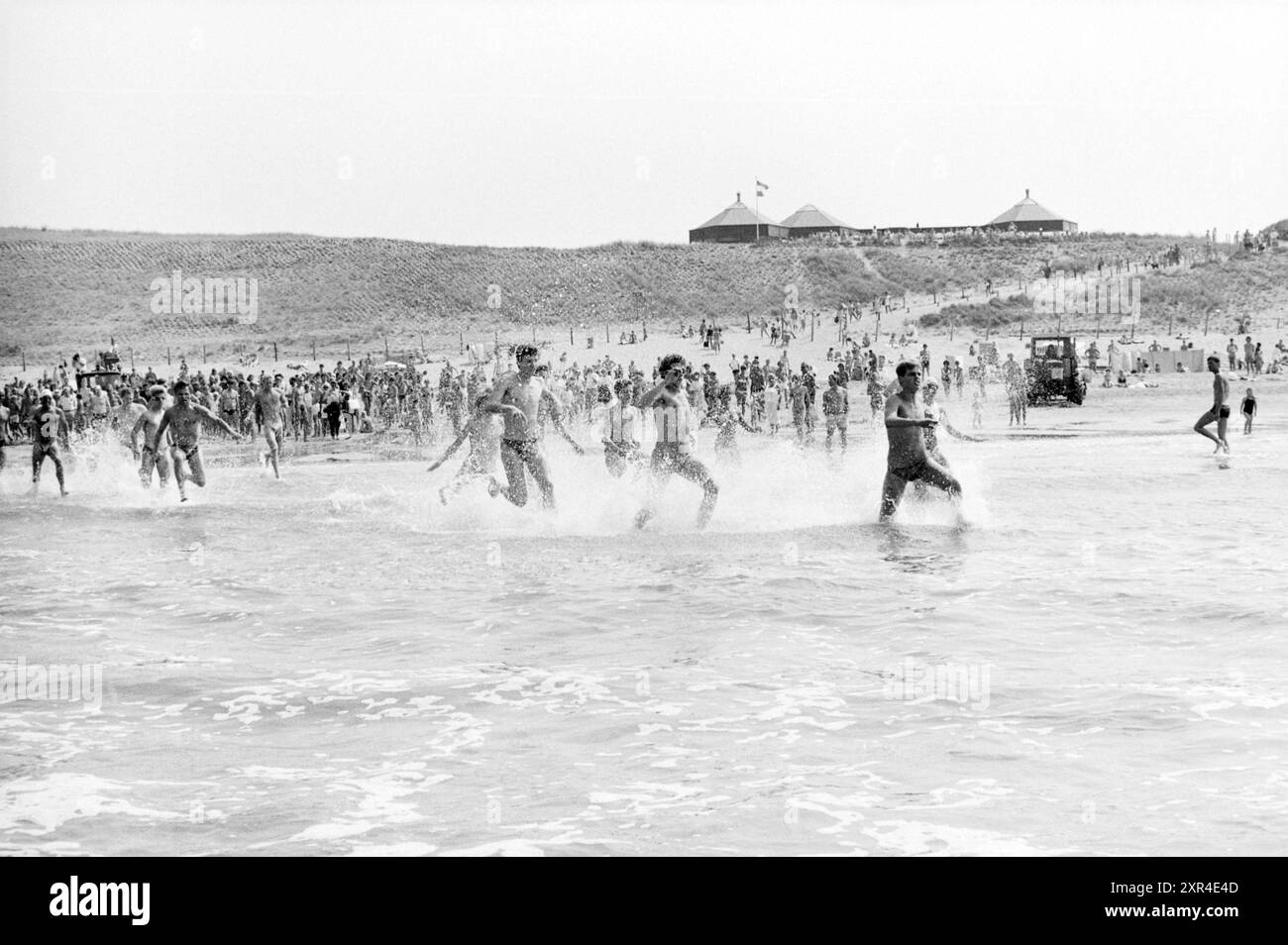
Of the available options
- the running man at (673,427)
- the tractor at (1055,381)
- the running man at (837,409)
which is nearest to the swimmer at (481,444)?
the running man at (673,427)

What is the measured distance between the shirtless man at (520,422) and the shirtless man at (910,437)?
8.35 feet

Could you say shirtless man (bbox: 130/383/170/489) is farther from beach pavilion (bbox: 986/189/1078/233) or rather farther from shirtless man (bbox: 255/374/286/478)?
beach pavilion (bbox: 986/189/1078/233)

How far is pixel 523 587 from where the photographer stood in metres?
9.54

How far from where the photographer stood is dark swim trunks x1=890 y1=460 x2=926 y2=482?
Result: 37.3 feet

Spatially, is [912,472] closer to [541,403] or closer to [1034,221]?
[541,403]

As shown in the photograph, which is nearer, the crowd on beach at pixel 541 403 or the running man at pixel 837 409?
the crowd on beach at pixel 541 403

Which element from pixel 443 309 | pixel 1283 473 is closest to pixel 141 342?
pixel 443 309

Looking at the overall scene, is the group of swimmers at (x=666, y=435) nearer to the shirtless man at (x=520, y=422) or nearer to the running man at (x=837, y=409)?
the shirtless man at (x=520, y=422)

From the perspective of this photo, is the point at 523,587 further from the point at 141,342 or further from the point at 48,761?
the point at 141,342

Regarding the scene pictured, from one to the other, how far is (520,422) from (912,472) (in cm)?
321

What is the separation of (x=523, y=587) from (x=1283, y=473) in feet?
38.8

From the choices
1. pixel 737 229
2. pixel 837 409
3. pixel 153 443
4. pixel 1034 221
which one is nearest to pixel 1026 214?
pixel 1034 221

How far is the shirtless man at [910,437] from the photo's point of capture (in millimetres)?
11156
